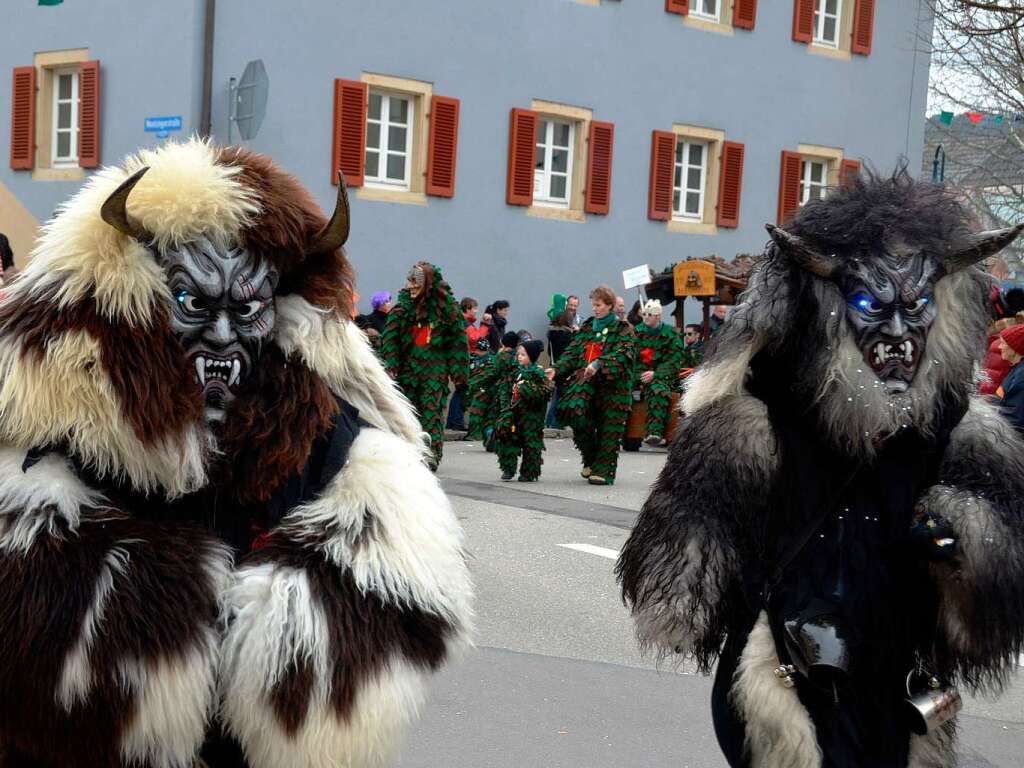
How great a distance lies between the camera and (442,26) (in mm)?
19047

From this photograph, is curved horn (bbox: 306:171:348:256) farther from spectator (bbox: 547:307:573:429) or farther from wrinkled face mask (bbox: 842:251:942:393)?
spectator (bbox: 547:307:573:429)

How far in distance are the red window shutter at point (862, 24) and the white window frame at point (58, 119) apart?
12627mm

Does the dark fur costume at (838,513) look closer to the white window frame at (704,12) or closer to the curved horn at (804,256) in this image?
the curved horn at (804,256)

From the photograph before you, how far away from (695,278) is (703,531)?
1458 cm

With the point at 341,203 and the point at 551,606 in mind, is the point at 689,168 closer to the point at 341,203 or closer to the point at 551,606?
the point at 551,606

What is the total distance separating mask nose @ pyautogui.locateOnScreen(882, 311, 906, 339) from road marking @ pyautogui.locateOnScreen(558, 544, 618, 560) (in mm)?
6071

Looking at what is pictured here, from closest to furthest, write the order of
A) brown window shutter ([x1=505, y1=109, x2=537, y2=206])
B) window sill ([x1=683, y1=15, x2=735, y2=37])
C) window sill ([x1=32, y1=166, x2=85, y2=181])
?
window sill ([x1=32, y1=166, x2=85, y2=181])
brown window shutter ([x1=505, y1=109, x2=537, y2=206])
window sill ([x1=683, y1=15, x2=735, y2=37])

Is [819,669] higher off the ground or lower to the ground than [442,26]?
lower

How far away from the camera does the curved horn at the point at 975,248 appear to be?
331cm

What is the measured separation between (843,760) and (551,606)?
4.63 metres

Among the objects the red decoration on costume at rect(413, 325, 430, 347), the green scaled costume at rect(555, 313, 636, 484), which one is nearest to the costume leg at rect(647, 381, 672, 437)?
the green scaled costume at rect(555, 313, 636, 484)

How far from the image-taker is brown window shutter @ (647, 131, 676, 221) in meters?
21.6

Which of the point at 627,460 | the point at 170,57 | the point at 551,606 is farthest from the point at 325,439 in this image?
the point at 170,57

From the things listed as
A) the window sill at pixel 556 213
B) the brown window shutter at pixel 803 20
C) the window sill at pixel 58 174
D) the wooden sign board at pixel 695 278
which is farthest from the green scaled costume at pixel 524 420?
the brown window shutter at pixel 803 20
